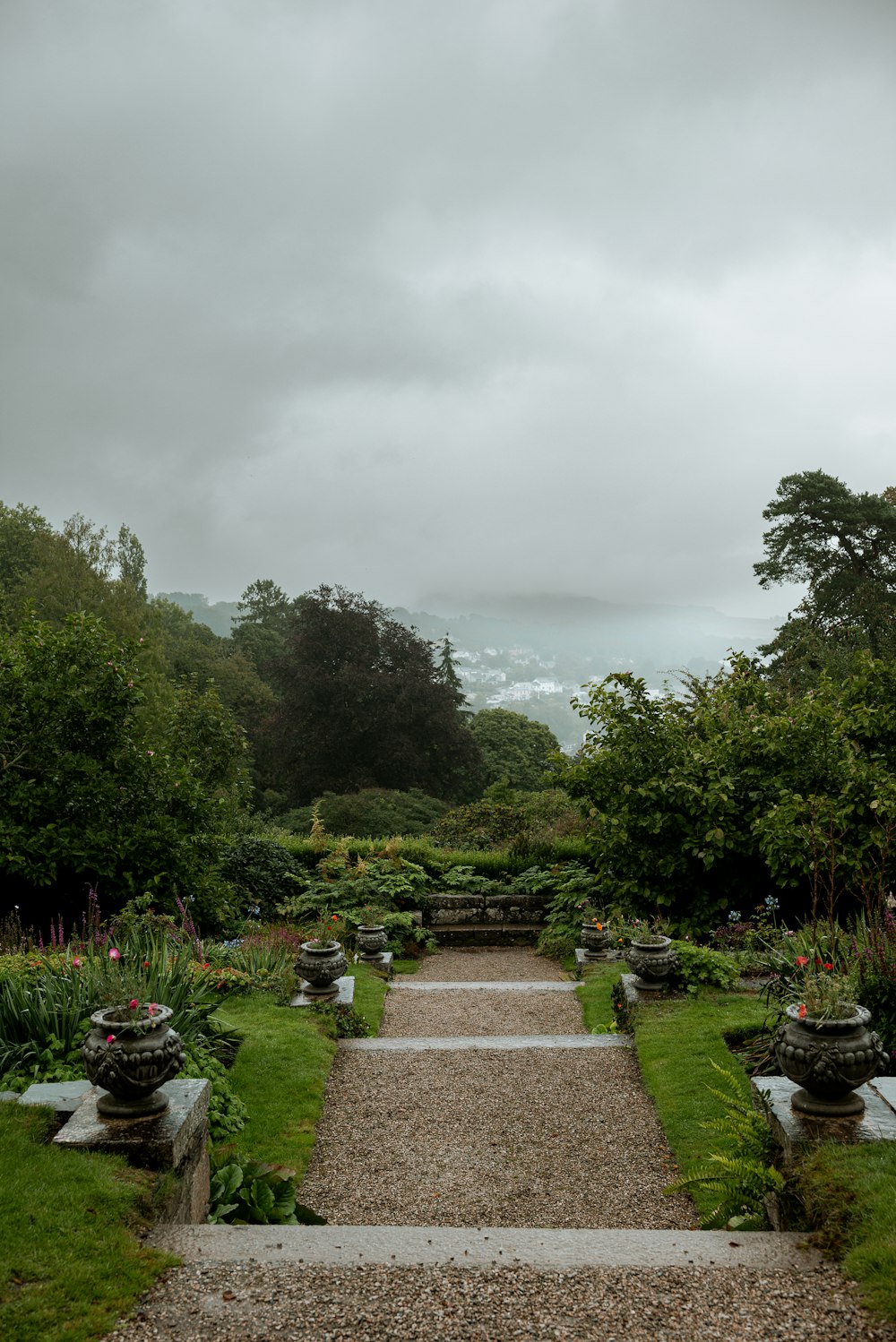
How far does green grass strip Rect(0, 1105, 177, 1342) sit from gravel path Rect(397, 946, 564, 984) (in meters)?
7.24

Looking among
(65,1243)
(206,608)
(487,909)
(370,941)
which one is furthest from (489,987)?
(206,608)

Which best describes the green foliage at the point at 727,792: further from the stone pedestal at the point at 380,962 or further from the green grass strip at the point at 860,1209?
the green grass strip at the point at 860,1209

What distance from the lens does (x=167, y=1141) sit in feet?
12.9

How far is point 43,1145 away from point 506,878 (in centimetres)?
1149

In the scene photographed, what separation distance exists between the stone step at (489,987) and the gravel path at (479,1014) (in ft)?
0.36

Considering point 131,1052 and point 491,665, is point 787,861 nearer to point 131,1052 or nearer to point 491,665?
point 131,1052

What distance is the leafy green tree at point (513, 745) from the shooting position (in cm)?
3244

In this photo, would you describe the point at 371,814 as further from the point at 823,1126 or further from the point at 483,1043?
the point at 823,1126

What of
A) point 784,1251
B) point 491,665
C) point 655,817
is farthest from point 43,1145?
point 491,665

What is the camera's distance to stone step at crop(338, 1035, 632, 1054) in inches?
285

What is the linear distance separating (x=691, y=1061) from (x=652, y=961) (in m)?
1.45

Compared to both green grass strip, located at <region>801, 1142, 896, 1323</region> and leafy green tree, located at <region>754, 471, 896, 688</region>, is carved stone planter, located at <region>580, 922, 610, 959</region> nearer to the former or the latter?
green grass strip, located at <region>801, 1142, 896, 1323</region>

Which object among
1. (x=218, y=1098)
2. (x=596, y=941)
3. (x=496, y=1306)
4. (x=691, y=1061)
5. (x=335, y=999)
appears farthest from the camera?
(x=596, y=941)

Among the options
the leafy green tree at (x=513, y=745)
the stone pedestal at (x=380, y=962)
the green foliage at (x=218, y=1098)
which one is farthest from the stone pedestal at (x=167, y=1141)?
the leafy green tree at (x=513, y=745)
